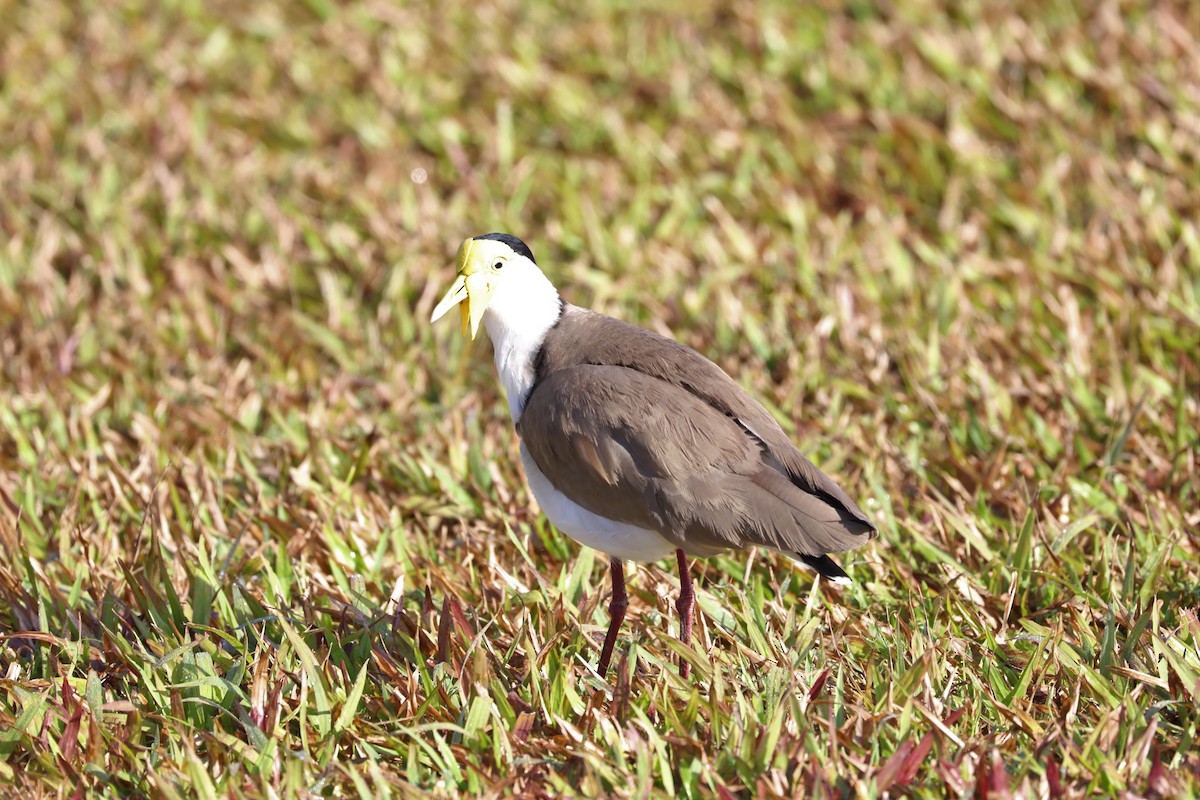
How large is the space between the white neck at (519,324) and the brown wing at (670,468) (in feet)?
0.57

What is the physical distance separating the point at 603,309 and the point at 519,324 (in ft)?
5.96

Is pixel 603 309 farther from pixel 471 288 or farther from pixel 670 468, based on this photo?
pixel 670 468

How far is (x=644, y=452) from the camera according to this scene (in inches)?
131

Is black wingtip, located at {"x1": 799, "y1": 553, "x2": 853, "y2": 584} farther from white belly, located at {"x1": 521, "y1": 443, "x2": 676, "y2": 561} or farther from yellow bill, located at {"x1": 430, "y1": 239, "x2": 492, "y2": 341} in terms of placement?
yellow bill, located at {"x1": 430, "y1": 239, "x2": 492, "y2": 341}

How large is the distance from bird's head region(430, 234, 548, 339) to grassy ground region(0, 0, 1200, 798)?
681 mm

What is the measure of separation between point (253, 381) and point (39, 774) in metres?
2.22

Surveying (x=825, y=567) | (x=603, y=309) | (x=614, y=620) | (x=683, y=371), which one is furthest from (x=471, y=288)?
(x=603, y=309)

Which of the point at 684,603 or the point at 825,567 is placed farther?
the point at 684,603

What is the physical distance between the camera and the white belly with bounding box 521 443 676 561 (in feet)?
11.1

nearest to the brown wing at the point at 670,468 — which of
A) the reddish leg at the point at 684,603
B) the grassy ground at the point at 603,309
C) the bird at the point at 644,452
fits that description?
the bird at the point at 644,452

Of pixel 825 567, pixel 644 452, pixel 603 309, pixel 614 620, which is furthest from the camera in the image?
pixel 603 309

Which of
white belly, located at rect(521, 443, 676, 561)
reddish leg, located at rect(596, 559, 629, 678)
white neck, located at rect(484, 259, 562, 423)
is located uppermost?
white neck, located at rect(484, 259, 562, 423)

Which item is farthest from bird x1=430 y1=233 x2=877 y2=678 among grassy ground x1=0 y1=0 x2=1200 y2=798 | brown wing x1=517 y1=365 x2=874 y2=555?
grassy ground x1=0 y1=0 x2=1200 y2=798

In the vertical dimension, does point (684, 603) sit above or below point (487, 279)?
below
